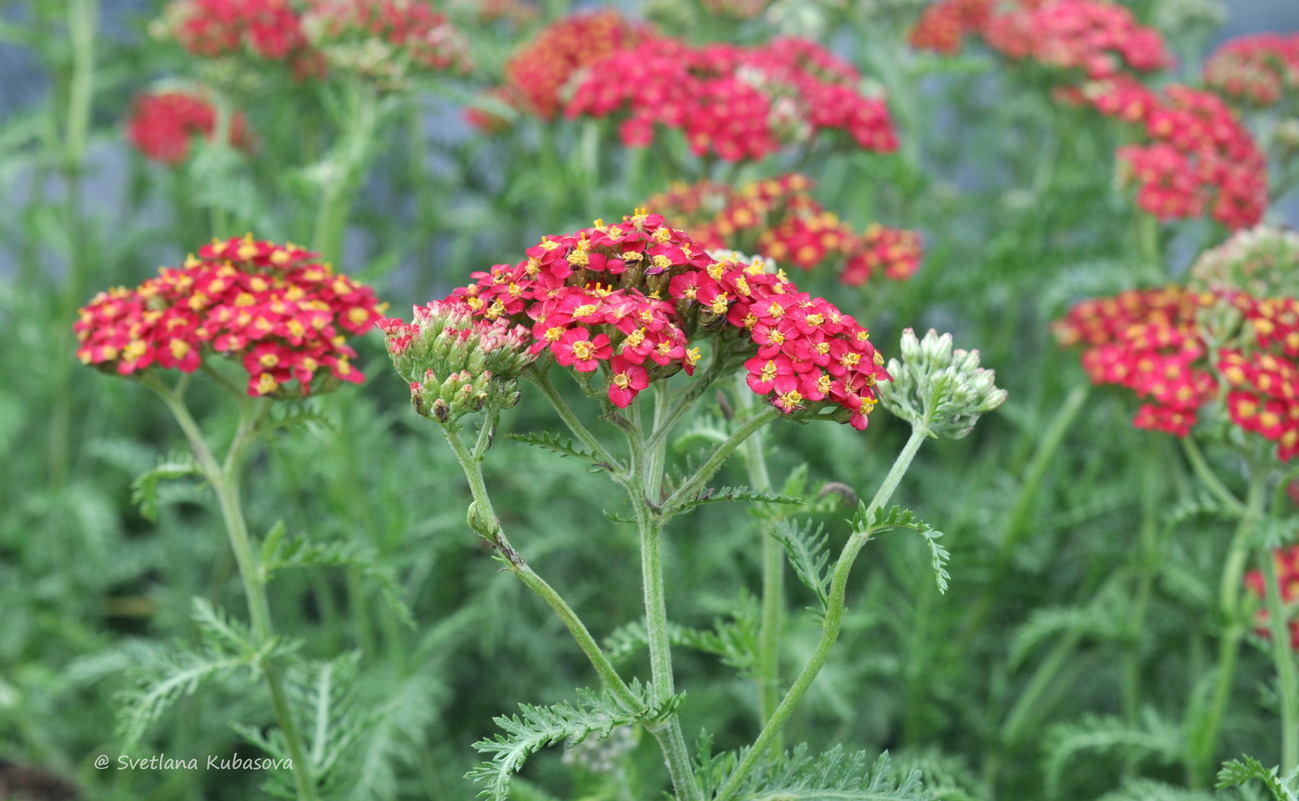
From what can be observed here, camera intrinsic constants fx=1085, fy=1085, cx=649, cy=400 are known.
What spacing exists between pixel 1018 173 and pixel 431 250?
10.2 feet

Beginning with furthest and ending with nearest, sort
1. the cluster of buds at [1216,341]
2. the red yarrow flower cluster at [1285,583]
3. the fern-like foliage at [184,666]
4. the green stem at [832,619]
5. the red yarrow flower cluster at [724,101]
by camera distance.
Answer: the red yarrow flower cluster at [724,101]
the red yarrow flower cluster at [1285,583]
the cluster of buds at [1216,341]
the fern-like foliage at [184,666]
the green stem at [832,619]

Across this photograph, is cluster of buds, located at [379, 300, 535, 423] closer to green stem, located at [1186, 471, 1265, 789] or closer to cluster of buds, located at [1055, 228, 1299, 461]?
cluster of buds, located at [1055, 228, 1299, 461]

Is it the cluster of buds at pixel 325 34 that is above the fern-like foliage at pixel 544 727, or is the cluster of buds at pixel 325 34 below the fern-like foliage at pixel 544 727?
above

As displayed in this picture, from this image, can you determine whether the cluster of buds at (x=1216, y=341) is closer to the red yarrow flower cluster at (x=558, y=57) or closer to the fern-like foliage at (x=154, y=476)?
the red yarrow flower cluster at (x=558, y=57)

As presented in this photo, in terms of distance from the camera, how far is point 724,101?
144 inches

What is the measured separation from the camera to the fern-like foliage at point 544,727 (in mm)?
1645

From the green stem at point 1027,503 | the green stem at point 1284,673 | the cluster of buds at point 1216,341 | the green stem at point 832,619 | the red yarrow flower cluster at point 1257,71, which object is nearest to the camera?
the green stem at point 832,619

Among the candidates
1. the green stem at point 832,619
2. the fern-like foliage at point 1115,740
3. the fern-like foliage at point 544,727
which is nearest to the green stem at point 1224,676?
the fern-like foliage at point 1115,740

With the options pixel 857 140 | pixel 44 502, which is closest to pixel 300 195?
pixel 44 502

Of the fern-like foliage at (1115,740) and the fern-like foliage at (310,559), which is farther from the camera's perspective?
the fern-like foliage at (1115,740)

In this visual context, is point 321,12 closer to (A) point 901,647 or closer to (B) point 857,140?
(B) point 857,140

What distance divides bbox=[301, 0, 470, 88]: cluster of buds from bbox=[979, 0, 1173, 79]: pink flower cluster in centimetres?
238

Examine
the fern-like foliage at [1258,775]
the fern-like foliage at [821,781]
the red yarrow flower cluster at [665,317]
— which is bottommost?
the fern-like foliage at [1258,775]

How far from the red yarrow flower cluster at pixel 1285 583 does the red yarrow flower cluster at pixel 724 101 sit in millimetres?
1823
